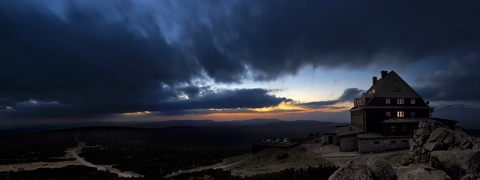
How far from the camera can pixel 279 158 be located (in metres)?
42.1

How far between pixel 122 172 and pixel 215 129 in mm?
151789

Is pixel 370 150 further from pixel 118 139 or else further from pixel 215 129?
pixel 215 129

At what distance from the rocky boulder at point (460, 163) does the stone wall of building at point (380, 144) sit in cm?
1966

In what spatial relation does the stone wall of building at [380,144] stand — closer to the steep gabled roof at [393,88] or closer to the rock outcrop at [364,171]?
the steep gabled roof at [393,88]

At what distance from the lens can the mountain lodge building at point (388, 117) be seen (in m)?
38.5

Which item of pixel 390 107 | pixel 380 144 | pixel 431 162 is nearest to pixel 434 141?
pixel 431 162

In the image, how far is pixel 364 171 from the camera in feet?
46.2

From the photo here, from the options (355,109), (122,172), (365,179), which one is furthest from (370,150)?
(122,172)

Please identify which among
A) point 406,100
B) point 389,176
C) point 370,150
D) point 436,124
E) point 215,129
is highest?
point 406,100

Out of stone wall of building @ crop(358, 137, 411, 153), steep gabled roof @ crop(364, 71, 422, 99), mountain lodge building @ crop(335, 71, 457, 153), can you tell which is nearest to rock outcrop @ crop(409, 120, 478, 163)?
stone wall of building @ crop(358, 137, 411, 153)

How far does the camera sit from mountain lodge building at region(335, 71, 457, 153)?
38.5 m

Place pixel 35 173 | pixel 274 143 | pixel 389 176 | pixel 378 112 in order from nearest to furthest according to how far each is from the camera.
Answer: pixel 389 176 < pixel 378 112 < pixel 35 173 < pixel 274 143

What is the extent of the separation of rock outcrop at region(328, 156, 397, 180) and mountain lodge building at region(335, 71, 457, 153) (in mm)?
24633

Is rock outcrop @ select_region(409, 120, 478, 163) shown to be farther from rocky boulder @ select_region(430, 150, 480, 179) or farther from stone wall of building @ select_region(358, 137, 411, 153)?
stone wall of building @ select_region(358, 137, 411, 153)
